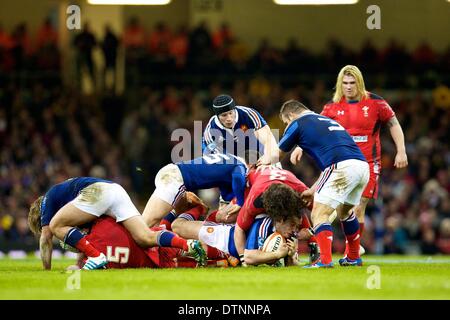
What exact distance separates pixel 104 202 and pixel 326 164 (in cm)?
263

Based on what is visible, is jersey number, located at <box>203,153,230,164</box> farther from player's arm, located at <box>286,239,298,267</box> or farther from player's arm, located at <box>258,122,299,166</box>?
player's arm, located at <box>286,239,298,267</box>

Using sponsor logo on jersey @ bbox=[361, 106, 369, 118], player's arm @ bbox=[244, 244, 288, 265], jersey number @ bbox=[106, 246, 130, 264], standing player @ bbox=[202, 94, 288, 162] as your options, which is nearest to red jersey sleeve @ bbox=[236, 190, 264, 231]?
player's arm @ bbox=[244, 244, 288, 265]

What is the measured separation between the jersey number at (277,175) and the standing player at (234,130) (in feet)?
3.90

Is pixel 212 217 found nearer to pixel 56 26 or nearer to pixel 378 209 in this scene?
pixel 378 209

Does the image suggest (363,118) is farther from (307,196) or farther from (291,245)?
(291,245)

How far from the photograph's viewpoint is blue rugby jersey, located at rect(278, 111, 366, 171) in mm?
11812

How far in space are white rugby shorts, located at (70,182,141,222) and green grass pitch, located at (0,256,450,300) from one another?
73 centimetres

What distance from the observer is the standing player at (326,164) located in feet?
38.2

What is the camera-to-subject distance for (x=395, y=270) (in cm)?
1235

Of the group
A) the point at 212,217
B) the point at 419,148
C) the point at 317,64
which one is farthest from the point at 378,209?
the point at 212,217

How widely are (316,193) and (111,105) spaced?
14272mm

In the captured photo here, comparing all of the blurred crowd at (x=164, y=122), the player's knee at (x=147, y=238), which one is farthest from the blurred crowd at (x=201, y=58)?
the player's knee at (x=147, y=238)

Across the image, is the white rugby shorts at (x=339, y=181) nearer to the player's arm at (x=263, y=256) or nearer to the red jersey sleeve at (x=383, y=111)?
the player's arm at (x=263, y=256)

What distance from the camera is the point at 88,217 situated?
11812 mm
